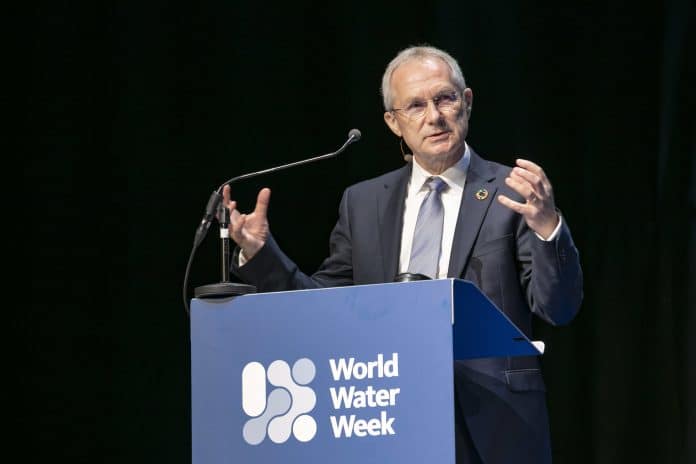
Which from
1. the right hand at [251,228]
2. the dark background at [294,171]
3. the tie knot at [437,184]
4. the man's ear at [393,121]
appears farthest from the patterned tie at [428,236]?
the dark background at [294,171]

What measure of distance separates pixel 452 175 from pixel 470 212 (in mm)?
171

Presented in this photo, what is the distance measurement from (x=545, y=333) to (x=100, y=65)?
6.02 ft

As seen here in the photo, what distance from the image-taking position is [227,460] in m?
1.89

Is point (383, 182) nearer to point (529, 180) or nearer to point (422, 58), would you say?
point (422, 58)

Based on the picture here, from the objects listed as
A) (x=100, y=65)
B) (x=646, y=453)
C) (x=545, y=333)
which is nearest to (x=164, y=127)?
(x=100, y=65)

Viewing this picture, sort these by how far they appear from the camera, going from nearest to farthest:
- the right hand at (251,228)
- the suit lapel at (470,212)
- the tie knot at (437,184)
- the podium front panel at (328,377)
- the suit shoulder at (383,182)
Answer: the podium front panel at (328,377) → the right hand at (251,228) → the suit lapel at (470,212) → the tie knot at (437,184) → the suit shoulder at (383,182)

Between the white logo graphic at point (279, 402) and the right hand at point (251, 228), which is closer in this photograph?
the white logo graphic at point (279, 402)

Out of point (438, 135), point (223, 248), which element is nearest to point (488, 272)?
point (438, 135)

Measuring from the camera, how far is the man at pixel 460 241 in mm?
2133

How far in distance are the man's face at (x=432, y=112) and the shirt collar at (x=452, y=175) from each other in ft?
0.05

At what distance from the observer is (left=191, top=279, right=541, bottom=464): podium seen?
68.1 inches

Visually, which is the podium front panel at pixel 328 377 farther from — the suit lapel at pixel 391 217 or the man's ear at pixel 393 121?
the man's ear at pixel 393 121

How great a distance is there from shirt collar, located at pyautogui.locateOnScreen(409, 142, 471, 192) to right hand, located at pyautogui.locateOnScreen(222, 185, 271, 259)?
0.52m

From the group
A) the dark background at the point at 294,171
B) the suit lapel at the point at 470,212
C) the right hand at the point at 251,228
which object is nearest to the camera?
the right hand at the point at 251,228
